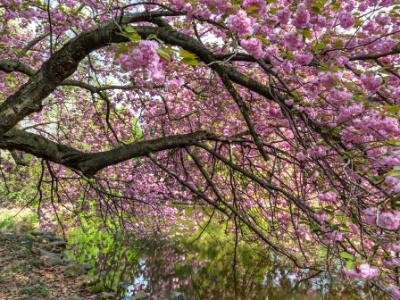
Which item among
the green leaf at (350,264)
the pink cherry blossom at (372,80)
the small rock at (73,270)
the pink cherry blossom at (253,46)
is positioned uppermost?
the pink cherry blossom at (253,46)

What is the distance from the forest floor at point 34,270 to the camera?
6.06 m

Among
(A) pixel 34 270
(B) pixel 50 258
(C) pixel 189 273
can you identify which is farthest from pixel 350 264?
(B) pixel 50 258

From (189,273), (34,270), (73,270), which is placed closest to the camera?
(34,270)

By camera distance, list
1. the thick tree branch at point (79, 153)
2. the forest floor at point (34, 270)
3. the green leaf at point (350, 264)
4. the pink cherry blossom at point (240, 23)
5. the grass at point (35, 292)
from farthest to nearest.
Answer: the forest floor at point (34, 270)
the grass at point (35, 292)
the thick tree branch at point (79, 153)
the pink cherry blossom at point (240, 23)
the green leaf at point (350, 264)

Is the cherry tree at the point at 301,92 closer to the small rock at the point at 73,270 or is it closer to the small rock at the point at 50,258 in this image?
the small rock at the point at 73,270

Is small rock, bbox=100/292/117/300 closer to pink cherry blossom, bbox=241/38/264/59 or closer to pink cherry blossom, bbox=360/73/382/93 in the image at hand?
pink cherry blossom, bbox=241/38/264/59

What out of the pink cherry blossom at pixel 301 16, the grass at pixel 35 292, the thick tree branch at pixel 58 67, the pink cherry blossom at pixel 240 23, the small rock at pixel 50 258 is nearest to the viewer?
the pink cherry blossom at pixel 240 23

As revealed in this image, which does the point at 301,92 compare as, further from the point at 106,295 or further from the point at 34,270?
the point at 34,270

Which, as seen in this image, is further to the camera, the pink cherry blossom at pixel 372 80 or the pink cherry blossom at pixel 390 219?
the pink cherry blossom at pixel 372 80

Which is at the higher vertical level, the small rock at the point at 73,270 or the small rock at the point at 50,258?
the small rock at the point at 50,258

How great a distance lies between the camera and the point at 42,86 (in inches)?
121

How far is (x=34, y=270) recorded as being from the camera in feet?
23.4

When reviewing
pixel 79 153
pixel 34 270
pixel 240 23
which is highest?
pixel 240 23

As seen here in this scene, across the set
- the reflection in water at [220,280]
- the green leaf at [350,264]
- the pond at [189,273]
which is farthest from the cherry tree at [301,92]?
the reflection in water at [220,280]
